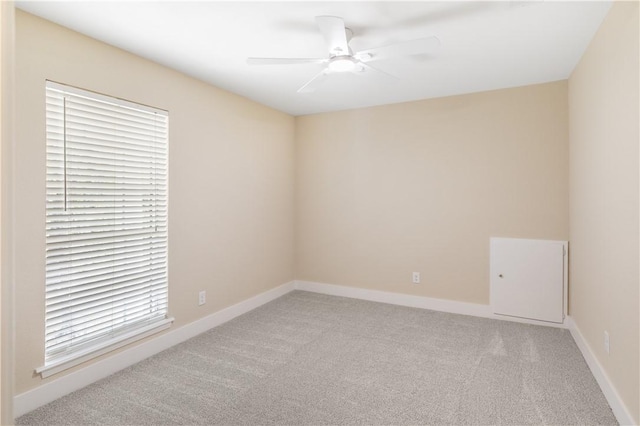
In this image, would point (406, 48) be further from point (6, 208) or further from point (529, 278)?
point (529, 278)

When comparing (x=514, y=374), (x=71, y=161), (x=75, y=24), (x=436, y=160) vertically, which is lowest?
(x=514, y=374)

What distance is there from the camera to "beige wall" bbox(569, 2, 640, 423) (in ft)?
5.86

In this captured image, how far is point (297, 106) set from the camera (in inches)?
168

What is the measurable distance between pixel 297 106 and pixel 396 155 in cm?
136

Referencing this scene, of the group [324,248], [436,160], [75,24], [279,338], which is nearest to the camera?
[75,24]

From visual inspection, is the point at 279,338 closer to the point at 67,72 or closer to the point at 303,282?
the point at 303,282

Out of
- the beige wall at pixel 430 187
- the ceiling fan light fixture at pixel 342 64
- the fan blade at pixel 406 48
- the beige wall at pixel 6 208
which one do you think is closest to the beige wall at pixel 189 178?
the beige wall at pixel 430 187

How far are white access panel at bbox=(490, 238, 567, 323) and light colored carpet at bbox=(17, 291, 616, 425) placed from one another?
0.58 ft

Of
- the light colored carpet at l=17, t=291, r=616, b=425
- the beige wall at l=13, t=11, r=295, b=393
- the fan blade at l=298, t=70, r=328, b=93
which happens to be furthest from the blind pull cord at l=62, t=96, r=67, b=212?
the fan blade at l=298, t=70, r=328, b=93

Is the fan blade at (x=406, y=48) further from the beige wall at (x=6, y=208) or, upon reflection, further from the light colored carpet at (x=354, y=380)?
the light colored carpet at (x=354, y=380)

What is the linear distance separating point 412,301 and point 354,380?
6.00 ft

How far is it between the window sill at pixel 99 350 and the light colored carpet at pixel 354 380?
0.20 metres

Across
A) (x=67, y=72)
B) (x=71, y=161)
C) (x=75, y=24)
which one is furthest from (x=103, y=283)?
(x=75, y=24)

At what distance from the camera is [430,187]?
3949mm
